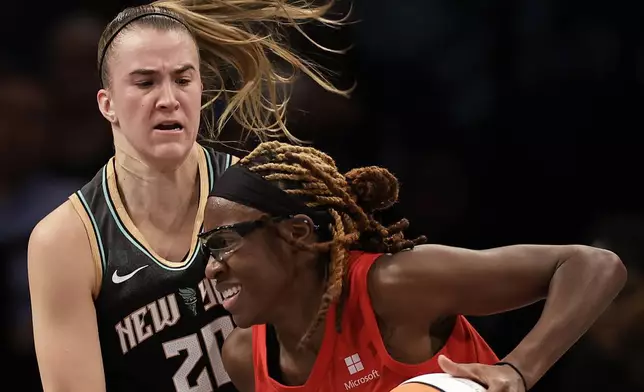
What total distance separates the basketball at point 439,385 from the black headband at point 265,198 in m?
0.39

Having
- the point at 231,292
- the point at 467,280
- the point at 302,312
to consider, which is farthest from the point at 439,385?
the point at 231,292

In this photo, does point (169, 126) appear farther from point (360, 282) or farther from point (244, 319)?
point (360, 282)

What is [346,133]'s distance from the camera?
3.79 metres

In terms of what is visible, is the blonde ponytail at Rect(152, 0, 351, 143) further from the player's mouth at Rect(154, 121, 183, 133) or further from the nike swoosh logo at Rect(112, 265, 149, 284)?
the nike swoosh logo at Rect(112, 265, 149, 284)

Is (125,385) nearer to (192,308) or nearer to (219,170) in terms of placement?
(192,308)

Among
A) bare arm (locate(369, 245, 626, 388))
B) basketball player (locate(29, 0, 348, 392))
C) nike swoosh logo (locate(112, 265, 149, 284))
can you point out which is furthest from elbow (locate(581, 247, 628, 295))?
nike swoosh logo (locate(112, 265, 149, 284))

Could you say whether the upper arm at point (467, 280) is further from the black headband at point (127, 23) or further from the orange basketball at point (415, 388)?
the black headband at point (127, 23)

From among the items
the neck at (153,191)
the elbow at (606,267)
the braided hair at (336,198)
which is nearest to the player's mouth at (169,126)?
the neck at (153,191)

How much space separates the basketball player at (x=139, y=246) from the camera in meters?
2.53

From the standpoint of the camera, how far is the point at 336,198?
6.87 ft

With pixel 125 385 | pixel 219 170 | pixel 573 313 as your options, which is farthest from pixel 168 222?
pixel 573 313

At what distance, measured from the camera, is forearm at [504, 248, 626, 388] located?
1.96 metres

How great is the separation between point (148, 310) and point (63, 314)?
0.75ft

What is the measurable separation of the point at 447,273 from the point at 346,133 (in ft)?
6.09
